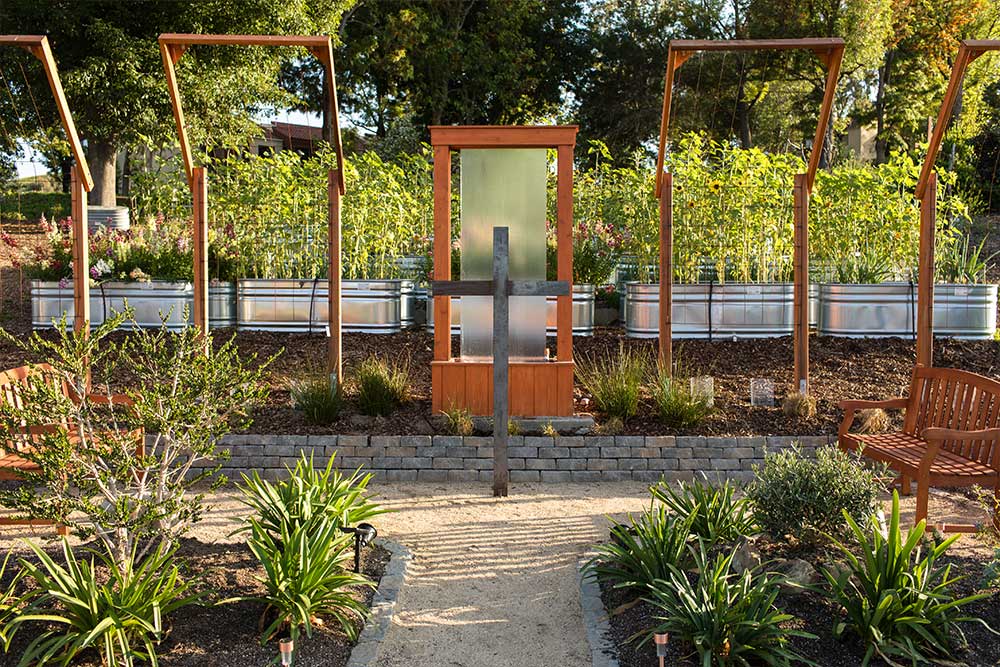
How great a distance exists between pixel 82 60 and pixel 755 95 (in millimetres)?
13396

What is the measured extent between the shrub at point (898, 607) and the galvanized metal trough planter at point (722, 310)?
5409 millimetres

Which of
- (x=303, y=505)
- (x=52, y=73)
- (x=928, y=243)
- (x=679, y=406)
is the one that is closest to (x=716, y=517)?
(x=303, y=505)

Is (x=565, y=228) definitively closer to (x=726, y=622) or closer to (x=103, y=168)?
(x=726, y=622)

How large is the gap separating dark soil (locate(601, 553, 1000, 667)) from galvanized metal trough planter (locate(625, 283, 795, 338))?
197 inches

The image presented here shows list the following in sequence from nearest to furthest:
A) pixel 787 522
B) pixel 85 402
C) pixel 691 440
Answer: pixel 85 402 → pixel 787 522 → pixel 691 440

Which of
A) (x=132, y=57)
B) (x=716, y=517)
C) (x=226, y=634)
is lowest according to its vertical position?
(x=226, y=634)

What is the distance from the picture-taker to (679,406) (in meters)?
7.00

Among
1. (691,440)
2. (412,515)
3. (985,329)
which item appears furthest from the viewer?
(985,329)

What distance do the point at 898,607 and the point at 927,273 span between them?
4.09 meters

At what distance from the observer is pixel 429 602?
448 centimetres

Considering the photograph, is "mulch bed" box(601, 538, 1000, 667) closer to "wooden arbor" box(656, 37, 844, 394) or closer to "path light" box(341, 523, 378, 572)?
"path light" box(341, 523, 378, 572)

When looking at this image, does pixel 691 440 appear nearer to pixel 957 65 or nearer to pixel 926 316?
pixel 926 316

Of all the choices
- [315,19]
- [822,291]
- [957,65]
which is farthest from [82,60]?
[957,65]

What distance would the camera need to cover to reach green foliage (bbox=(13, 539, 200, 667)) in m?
3.45
